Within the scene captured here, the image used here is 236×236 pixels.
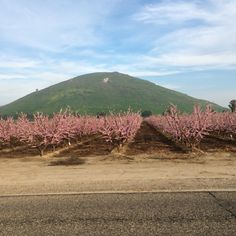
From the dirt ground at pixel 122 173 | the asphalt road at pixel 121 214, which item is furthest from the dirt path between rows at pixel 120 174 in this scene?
the asphalt road at pixel 121 214

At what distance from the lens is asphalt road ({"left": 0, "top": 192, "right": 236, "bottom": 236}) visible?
7266 mm

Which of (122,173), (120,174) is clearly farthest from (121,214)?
(122,173)

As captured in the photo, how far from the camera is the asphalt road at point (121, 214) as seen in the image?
7.27m

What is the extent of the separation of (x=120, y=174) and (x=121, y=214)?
5344 millimetres

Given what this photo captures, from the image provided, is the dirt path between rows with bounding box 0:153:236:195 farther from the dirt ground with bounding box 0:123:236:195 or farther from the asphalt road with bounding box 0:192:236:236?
the asphalt road with bounding box 0:192:236:236

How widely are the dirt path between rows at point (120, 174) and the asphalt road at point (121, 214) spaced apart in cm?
107

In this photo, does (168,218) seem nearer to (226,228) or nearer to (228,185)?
(226,228)

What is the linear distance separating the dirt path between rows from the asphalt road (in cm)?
107

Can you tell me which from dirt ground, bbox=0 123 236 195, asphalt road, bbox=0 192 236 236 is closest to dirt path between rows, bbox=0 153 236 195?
dirt ground, bbox=0 123 236 195

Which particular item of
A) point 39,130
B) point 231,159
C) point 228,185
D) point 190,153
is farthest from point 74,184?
point 39,130

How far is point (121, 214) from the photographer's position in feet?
26.9

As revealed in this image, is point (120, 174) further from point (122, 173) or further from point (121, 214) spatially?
point (121, 214)

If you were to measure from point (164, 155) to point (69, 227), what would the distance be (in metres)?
12.0

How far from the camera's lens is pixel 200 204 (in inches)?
345
